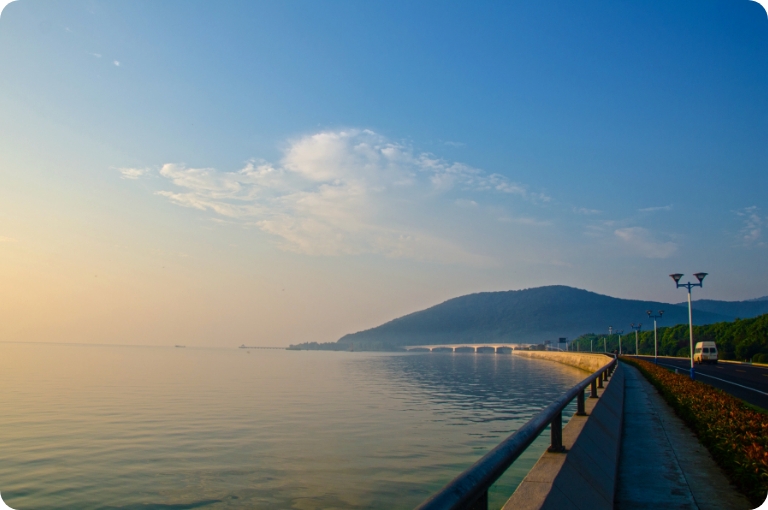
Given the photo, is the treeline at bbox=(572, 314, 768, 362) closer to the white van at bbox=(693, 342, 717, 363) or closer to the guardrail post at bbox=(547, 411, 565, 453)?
the white van at bbox=(693, 342, 717, 363)

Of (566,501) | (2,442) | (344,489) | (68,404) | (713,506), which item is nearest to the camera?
(566,501)

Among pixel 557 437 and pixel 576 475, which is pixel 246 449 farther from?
pixel 576 475

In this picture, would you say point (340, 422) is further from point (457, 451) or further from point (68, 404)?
point (68, 404)

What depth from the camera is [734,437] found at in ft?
34.1

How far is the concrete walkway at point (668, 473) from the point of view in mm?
8391

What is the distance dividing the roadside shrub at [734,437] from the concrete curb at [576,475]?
1.87 meters

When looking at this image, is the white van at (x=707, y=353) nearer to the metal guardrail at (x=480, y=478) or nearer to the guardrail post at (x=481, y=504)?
the metal guardrail at (x=480, y=478)

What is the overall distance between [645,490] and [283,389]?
4666 cm

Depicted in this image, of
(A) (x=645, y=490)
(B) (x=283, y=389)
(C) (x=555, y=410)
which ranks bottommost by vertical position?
(B) (x=283, y=389)

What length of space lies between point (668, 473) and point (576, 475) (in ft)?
14.4

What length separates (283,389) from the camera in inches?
2082

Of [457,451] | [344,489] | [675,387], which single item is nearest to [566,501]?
[344,489]

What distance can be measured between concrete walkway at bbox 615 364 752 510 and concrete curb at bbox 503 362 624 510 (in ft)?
1.45

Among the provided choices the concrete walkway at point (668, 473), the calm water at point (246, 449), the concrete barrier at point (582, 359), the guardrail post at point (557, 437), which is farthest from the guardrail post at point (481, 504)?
the concrete barrier at point (582, 359)
